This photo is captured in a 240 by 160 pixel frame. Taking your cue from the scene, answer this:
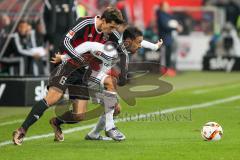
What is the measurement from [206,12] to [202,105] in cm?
1673

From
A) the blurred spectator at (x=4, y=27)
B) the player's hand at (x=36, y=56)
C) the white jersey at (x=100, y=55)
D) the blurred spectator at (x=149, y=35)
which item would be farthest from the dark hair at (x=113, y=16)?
the blurred spectator at (x=149, y=35)

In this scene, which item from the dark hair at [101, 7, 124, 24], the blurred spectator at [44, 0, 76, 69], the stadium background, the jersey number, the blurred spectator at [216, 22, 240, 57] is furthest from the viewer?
the blurred spectator at [216, 22, 240, 57]

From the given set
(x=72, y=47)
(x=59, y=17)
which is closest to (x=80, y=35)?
(x=72, y=47)

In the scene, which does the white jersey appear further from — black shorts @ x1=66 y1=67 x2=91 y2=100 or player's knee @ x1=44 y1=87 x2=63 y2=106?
player's knee @ x1=44 y1=87 x2=63 y2=106

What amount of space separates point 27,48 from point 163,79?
4217 mm

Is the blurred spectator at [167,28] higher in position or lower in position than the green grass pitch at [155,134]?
lower

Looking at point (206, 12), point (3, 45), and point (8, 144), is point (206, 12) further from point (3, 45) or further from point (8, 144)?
point (8, 144)

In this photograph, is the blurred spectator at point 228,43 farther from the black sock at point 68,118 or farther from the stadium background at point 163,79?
the black sock at point 68,118

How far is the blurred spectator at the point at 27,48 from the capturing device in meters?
21.6

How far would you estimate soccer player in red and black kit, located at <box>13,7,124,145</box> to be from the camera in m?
11.4

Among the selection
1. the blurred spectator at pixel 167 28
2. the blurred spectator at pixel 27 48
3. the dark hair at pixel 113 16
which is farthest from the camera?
the blurred spectator at pixel 167 28

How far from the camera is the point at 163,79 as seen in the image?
2419cm

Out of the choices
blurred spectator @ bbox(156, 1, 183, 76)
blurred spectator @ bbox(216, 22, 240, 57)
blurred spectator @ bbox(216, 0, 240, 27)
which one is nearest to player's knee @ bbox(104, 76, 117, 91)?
blurred spectator @ bbox(156, 1, 183, 76)

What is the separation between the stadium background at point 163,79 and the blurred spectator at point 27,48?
0.16 feet
